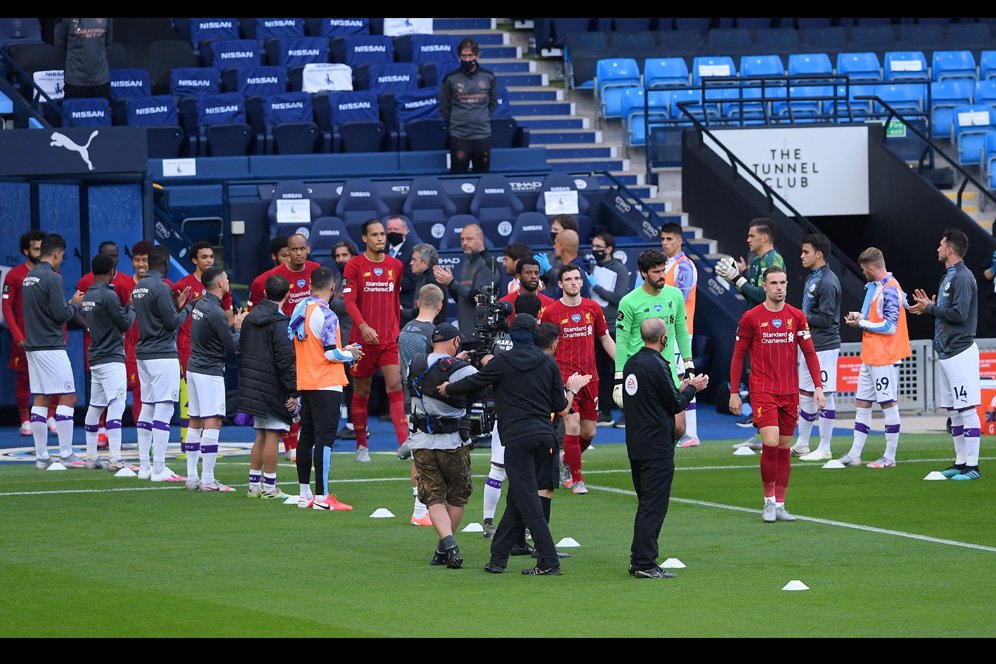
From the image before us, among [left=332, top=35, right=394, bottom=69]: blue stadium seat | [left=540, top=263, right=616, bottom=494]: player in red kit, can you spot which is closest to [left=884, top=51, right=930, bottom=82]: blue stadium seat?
[left=332, top=35, right=394, bottom=69]: blue stadium seat

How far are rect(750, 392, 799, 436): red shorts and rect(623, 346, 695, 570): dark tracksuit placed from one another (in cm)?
220

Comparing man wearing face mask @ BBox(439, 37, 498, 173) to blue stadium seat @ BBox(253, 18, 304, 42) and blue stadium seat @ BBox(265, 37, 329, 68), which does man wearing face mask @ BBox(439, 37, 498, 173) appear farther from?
blue stadium seat @ BBox(253, 18, 304, 42)

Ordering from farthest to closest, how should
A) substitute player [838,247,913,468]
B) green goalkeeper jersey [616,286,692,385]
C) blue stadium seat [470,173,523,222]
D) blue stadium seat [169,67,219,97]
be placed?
blue stadium seat [169,67,219,97], blue stadium seat [470,173,523,222], substitute player [838,247,913,468], green goalkeeper jersey [616,286,692,385]

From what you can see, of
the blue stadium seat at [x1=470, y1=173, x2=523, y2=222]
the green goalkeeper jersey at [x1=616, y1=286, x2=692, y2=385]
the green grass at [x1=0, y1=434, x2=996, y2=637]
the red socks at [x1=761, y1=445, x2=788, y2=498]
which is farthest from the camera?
the blue stadium seat at [x1=470, y1=173, x2=523, y2=222]

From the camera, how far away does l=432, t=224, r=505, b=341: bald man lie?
1778 cm

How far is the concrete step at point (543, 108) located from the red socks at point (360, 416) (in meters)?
13.1

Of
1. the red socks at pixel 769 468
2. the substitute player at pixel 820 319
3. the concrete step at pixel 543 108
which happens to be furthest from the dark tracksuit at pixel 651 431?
the concrete step at pixel 543 108

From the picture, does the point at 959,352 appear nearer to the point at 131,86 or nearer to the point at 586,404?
the point at 586,404

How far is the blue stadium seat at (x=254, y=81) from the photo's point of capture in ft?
89.5

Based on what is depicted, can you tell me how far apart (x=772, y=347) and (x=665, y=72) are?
1746 centimetres

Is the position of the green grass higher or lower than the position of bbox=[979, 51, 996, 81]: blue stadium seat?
lower
